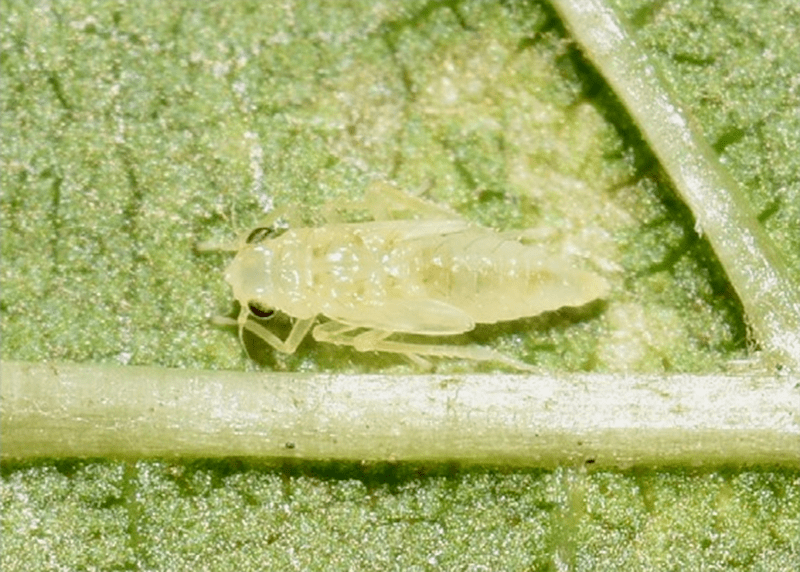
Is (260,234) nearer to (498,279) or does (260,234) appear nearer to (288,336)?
(288,336)

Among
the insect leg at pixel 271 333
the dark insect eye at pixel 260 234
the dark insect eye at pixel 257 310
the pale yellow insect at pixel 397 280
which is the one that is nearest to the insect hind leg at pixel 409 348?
the pale yellow insect at pixel 397 280

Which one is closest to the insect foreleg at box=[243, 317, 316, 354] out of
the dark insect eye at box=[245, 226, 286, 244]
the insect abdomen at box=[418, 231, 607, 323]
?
the dark insect eye at box=[245, 226, 286, 244]

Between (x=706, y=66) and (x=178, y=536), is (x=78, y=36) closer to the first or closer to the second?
(x=178, y=536)

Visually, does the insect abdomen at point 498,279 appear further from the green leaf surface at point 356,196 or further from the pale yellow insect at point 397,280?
the green leaf surface at point 356,196

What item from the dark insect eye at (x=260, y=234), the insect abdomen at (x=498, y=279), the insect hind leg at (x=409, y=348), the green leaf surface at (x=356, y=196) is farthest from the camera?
the dark insect eye at (x=260, y=234)

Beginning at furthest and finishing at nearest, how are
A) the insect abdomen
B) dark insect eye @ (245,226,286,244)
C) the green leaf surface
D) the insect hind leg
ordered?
dark insect eye @ (245,226,286,244) < the insect hind leg < the insect abdomen < the green leaf surface

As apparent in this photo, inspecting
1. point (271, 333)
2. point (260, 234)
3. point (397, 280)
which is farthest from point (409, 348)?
point (260, 234)

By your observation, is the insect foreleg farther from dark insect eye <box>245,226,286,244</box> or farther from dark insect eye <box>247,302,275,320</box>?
dark insect eye <box>245,226,286,244</box>

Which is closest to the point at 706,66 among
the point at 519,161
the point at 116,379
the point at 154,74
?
the point at 519,161
